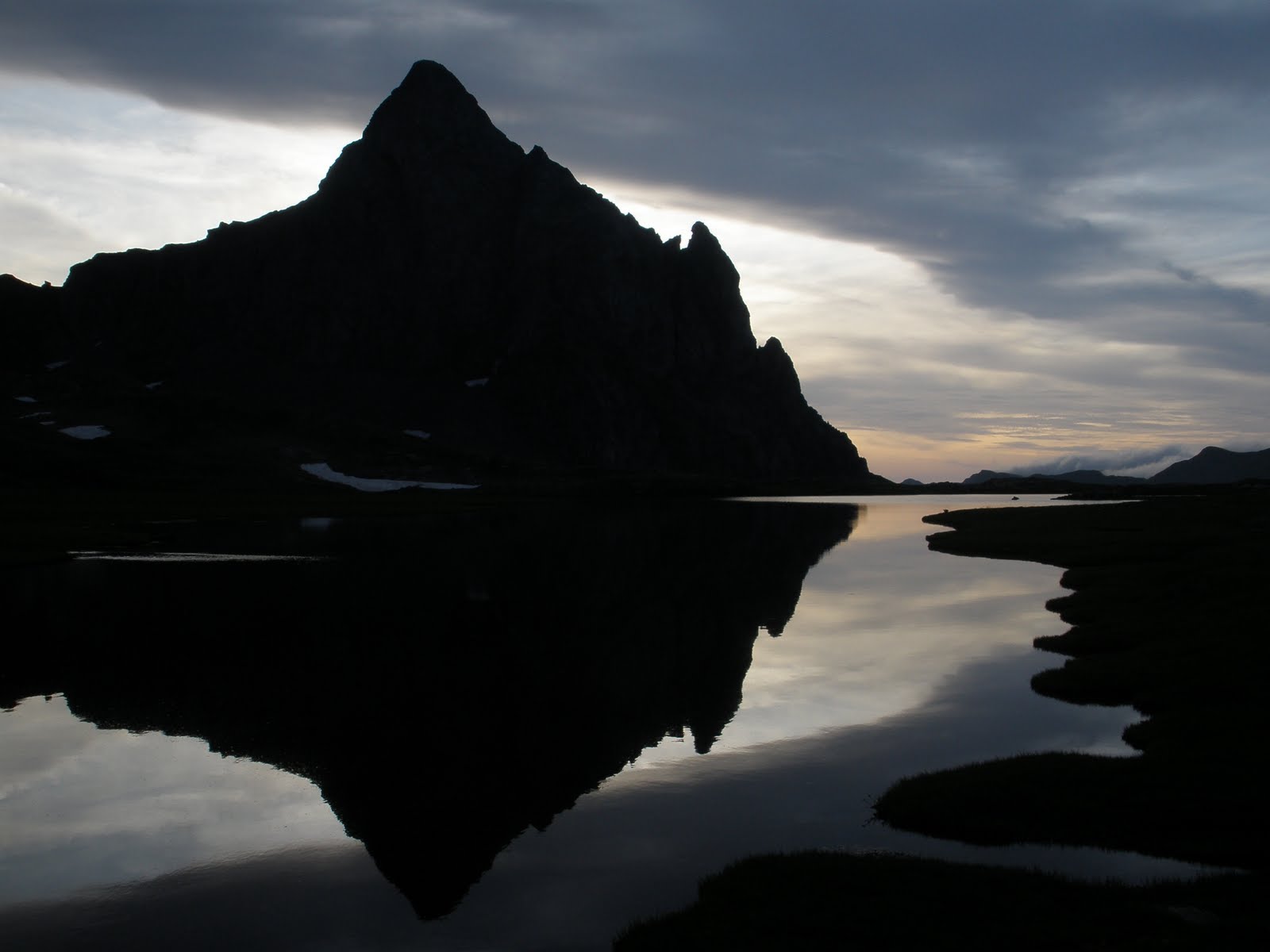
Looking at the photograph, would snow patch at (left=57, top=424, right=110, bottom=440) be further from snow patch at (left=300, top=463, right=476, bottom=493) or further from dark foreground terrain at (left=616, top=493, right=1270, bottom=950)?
dark foreground terrain at (left=616, top=493, right=1270, bottom=950)

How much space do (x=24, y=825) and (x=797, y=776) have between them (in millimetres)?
14894

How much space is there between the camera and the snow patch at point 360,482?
156500 millimetres

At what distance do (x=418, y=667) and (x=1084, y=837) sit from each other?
19935mm

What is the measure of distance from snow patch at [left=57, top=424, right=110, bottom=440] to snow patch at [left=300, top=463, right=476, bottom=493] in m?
34.0

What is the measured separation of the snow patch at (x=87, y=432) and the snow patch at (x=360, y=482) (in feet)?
112

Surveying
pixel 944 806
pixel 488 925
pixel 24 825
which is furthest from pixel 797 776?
pixel 24 825

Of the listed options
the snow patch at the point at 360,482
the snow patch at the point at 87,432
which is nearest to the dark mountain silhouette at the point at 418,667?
the snow patch at the point at 360,482

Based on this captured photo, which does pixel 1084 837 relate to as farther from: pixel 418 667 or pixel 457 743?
pixel 418 667

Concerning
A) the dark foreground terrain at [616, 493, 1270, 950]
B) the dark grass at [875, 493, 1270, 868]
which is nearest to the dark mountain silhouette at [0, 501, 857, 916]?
the dark foreground terrain at [616, 493, 1270, 950]

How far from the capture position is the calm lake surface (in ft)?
49.8

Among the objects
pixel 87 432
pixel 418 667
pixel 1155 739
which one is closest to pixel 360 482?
pixel 87 432

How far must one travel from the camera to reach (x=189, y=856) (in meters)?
16.9

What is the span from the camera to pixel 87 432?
547 feet

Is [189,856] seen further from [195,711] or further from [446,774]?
[195,711]
